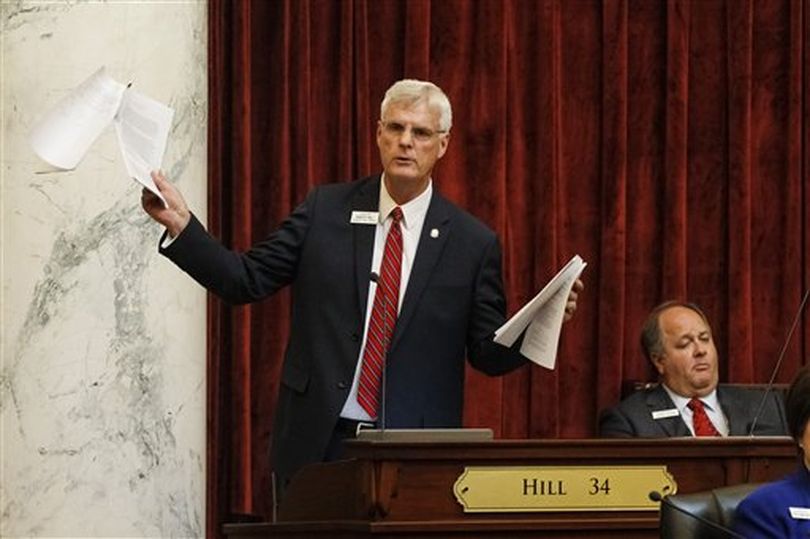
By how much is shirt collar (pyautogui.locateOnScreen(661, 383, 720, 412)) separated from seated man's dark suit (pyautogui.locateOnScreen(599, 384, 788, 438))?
1 centimetres

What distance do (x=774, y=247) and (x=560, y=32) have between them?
121 cm

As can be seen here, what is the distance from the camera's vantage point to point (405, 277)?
581 cm

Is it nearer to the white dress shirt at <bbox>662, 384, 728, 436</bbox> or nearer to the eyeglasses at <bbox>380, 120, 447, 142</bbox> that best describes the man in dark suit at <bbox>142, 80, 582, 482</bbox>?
the eyeglasses at <bbox>380, 120, 447, 142</bbox>

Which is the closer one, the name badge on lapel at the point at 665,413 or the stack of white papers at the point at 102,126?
the stack of white papers at the point at 102,126

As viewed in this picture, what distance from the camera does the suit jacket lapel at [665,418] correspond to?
685cm

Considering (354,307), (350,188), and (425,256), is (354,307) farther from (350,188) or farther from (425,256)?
(350,188)

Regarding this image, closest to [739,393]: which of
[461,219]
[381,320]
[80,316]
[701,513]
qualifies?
[461,219]

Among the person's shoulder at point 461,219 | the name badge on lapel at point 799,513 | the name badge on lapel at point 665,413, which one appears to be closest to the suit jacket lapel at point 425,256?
the person's shoulder at point 461,219

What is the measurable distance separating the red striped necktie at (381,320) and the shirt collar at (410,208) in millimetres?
22

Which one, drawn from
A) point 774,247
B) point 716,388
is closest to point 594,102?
point 774,247

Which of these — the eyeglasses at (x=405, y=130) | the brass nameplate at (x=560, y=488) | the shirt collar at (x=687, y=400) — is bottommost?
the brass nameplate at (x=560, y=488)

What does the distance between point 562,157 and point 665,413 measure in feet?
4.48

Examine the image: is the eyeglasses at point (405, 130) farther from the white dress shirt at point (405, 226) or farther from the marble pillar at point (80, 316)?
the marble pillar at point (80, 316)

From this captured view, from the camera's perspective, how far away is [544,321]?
17.7 ft
